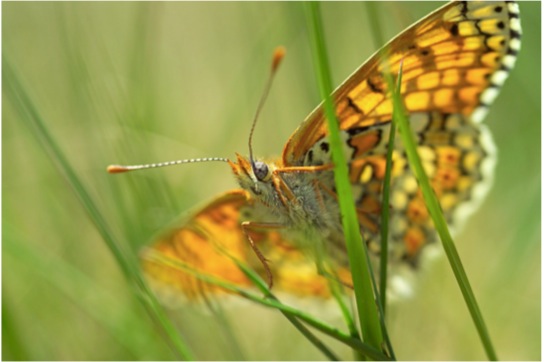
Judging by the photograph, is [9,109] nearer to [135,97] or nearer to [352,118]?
[135,97]

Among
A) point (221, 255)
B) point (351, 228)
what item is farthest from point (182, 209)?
point (351, 228)

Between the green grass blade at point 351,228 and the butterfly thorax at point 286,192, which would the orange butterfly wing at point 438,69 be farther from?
the green grass blade at point 351,228

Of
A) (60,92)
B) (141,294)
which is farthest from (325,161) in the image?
(60,92)

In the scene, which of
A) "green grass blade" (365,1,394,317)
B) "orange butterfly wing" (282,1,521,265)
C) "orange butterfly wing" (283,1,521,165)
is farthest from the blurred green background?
"green grass blade" (365,1,394,317)

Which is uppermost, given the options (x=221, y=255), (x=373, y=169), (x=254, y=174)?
(x=254, y=174)

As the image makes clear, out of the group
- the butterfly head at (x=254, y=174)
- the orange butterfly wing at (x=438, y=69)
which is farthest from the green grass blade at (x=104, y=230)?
the orange butterfly wing at (x=438, y=69)

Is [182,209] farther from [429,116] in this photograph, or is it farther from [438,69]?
[438,69]
